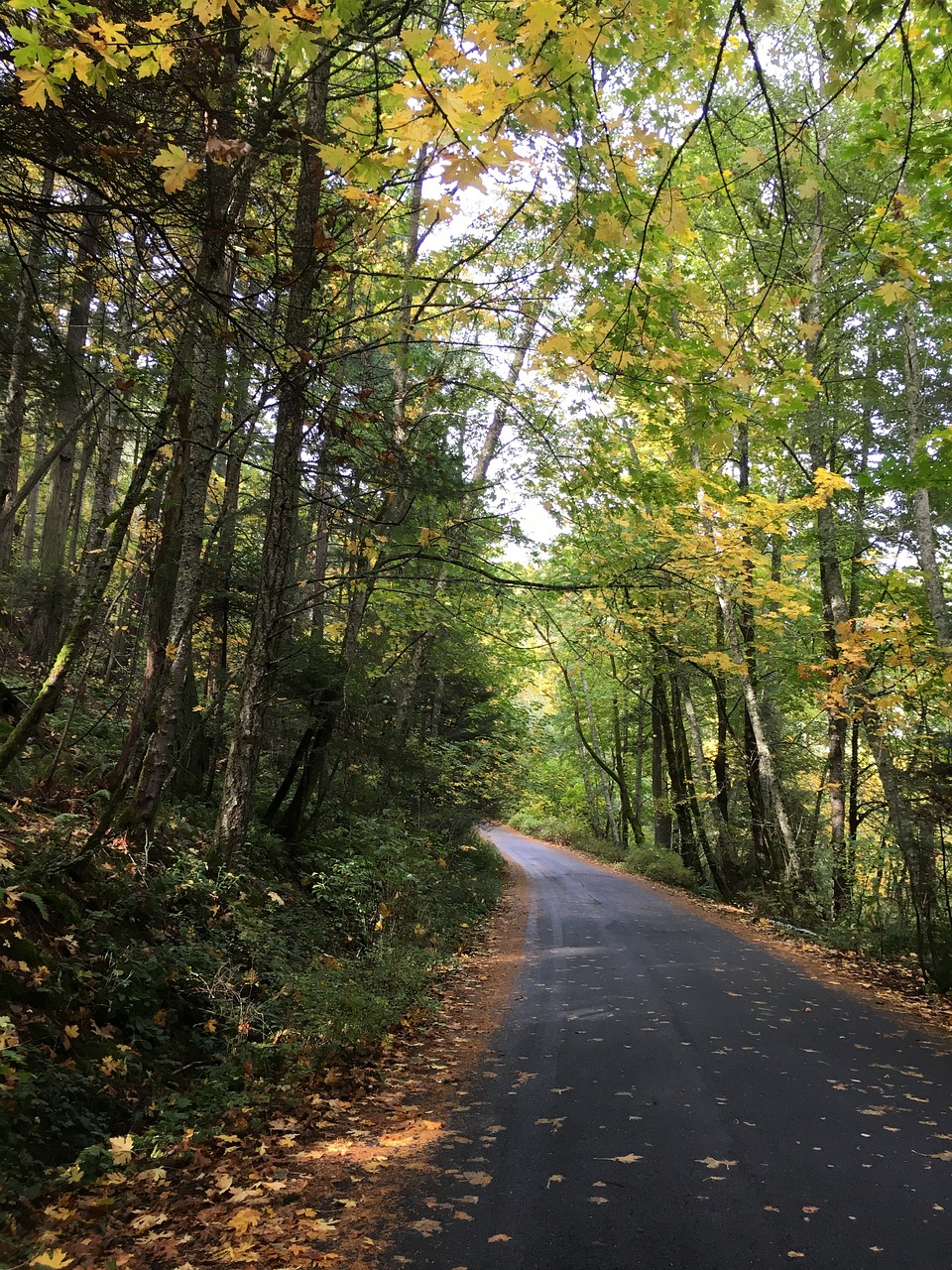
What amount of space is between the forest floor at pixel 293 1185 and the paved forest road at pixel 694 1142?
0.21m

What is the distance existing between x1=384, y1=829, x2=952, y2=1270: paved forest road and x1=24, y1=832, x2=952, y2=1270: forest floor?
0.70 ft

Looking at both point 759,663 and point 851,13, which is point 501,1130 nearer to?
point 851,13

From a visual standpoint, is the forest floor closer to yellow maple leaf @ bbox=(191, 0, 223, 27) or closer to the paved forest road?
the paved forest road

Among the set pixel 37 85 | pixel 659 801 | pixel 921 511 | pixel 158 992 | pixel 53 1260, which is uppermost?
pixel 921 511

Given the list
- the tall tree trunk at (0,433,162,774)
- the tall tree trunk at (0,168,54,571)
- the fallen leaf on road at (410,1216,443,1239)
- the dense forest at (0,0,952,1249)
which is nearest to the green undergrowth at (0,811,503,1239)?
the dense forest at (0,0,952,1249)

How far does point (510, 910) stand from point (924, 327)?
12832 millimetres

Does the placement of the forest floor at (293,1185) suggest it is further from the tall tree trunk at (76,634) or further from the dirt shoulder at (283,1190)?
the tall tree trunk at (76,634)

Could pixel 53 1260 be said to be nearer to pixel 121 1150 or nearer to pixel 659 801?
pixel 121 1150

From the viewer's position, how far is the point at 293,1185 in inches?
148

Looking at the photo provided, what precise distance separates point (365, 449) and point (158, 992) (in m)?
6.05

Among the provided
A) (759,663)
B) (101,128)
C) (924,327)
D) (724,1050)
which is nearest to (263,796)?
(724,1050)

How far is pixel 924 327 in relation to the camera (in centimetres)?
1234

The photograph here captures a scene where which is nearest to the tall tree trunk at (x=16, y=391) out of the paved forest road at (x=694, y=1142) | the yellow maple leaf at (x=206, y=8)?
the yellow maple leaf at (x=206, y=8)

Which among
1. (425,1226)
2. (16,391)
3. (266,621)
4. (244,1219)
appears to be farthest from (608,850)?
(244,1219)
